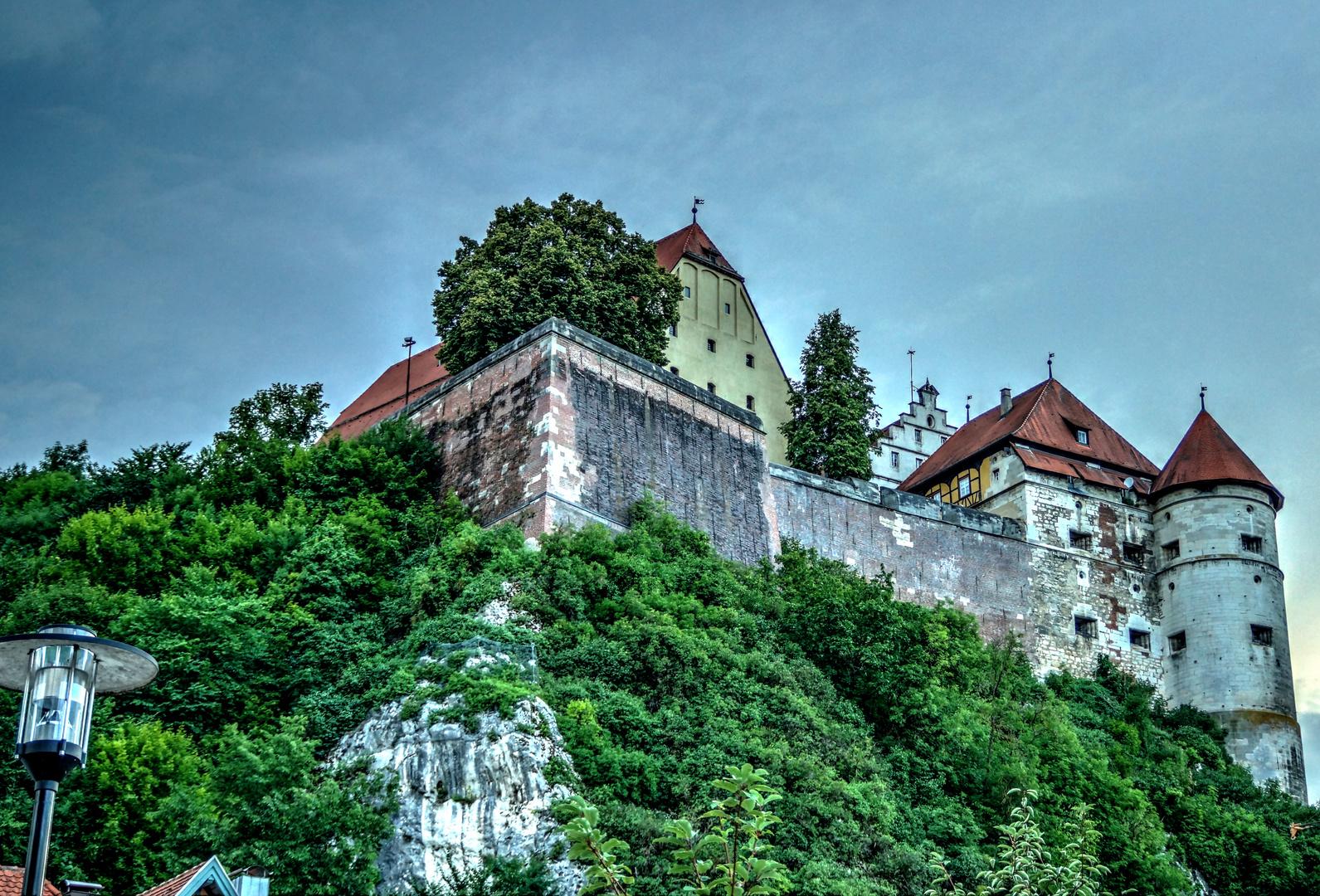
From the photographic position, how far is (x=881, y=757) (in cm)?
2928

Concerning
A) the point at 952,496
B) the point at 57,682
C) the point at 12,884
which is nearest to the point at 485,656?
the point at 12,884

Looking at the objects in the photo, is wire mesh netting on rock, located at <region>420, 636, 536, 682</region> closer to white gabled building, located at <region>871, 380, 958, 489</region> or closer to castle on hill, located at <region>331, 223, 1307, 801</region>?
castle on hill, located at <region>331, 223, 1307, 801</region>

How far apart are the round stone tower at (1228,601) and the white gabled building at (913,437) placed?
22834 mm

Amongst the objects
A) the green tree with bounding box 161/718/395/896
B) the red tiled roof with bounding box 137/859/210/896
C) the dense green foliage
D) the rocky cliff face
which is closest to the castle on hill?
the dense green foliage

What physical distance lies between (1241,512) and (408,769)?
90.4 ft

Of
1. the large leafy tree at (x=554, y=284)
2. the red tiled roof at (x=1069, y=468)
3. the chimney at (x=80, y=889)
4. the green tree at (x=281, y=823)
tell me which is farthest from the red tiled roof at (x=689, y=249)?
the chimney at (x=80, y=889)

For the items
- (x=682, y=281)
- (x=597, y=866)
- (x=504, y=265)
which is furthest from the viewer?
(x=682, y=281)

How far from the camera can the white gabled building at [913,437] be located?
66625 millimetres

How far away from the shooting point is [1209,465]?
1682 inches

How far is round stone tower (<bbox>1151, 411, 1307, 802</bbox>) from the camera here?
128 feet

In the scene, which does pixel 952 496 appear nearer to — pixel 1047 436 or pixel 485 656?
pixel 1047 436

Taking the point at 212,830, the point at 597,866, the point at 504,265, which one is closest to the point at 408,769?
the point at 212,830

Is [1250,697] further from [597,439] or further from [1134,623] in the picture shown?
[597,439]

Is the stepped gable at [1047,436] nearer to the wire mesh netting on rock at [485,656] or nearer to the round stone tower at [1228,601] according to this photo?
the round stone tower at [1228,601]
